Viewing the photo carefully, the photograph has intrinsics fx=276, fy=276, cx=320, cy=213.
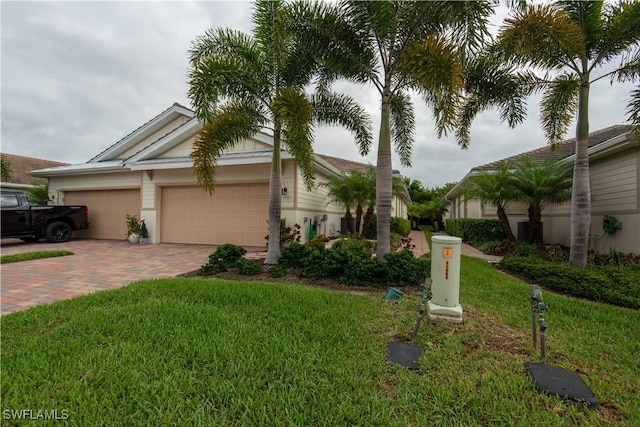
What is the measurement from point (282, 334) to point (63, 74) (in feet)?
36.6

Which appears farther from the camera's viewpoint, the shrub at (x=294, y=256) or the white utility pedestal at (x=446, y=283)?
the shrub at (x=294, y=256)

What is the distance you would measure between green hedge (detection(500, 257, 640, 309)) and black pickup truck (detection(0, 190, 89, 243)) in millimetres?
16003

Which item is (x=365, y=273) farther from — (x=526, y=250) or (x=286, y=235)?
(x=526, y=250)

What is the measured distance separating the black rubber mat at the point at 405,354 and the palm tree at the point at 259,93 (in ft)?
13.2

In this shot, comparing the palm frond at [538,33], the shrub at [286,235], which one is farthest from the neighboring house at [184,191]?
the palm frond at [538,33]

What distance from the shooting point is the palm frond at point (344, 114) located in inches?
287

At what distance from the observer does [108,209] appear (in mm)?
12922

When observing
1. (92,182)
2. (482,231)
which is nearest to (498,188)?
(482,231)

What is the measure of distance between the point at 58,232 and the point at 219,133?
9.85 metres

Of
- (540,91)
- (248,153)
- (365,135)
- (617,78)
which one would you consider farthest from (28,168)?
(617,78)

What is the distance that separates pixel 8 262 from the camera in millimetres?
7105

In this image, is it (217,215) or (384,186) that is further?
(217,215)

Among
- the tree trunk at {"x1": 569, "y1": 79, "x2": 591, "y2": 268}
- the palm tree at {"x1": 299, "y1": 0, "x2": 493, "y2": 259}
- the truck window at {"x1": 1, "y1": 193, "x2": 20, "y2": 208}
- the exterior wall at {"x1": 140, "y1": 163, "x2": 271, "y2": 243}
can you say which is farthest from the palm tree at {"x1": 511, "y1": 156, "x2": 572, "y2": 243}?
the truck window at {"x1": 1, "y1": 193, "x2": 20, "y2": 208}

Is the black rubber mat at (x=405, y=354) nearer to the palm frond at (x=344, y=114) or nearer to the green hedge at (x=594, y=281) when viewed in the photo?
the green hedge at (x=594, y=281)
